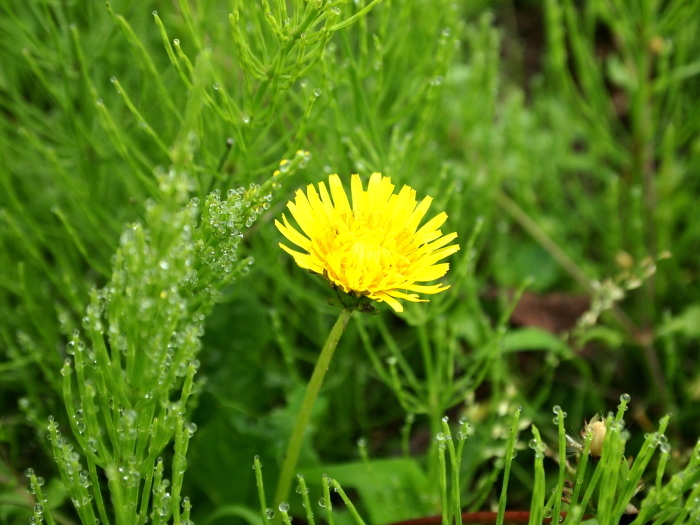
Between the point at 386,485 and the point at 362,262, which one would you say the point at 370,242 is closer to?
the point at 362,262

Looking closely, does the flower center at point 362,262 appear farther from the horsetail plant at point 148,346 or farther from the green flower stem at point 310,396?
the horsetail plant at point 148,346

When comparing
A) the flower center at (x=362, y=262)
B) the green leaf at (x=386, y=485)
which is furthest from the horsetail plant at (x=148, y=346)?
the green leaf at (x=386, y=485)

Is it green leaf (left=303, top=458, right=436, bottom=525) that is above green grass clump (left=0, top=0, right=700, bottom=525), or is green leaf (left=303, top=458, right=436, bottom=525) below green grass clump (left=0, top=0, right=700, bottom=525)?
below

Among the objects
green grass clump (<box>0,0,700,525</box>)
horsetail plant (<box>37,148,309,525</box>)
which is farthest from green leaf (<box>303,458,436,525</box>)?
horsetail plant (<box>37,148,309,525</box>)

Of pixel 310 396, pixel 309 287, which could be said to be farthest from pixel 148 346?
pixel 309 287

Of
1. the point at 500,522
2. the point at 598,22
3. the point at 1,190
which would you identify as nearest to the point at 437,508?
the point at 500,522

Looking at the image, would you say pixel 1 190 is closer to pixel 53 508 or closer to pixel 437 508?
pixel 53 508

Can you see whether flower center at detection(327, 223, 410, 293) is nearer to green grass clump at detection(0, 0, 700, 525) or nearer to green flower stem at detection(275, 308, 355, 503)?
green flower stem at detection(275, 308, 355, 503)
